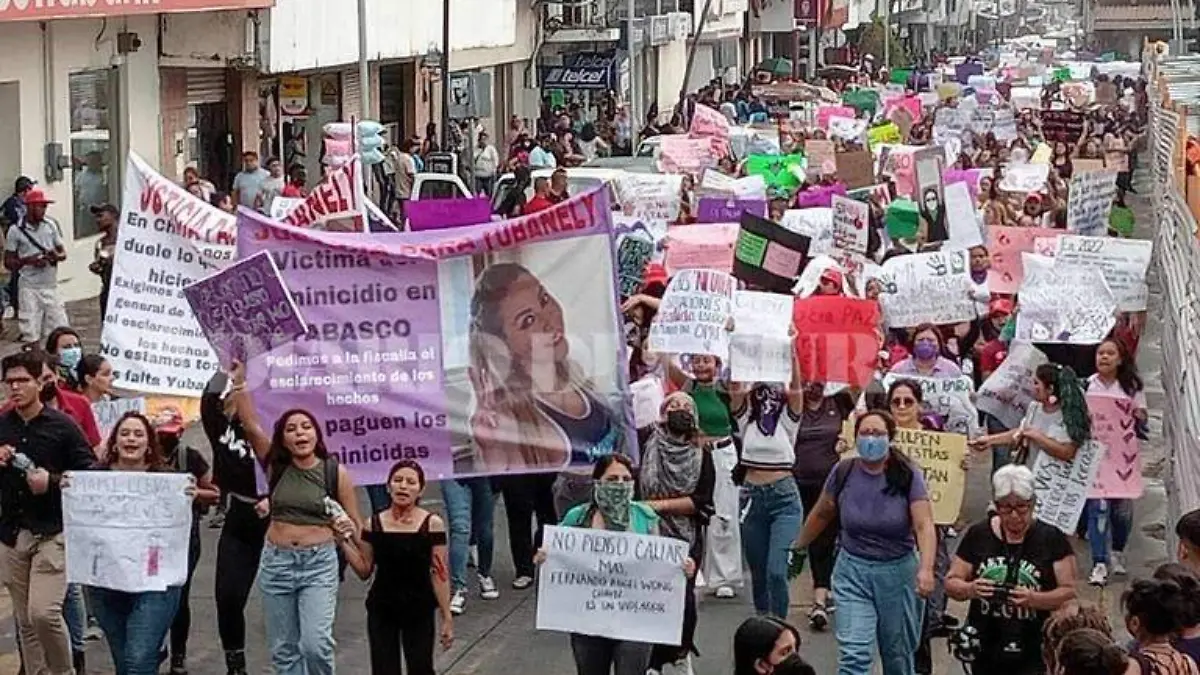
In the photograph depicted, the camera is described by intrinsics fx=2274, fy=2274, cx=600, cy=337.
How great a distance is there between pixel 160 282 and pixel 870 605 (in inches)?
156

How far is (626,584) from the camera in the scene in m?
9.00

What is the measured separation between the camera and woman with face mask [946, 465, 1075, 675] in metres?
8.05

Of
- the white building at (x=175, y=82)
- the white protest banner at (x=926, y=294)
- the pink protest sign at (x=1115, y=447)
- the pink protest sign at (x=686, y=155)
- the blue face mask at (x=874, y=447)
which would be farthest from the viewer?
the pink protest sign at (x=686, y=155)

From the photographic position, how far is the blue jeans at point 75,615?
970 centimetres

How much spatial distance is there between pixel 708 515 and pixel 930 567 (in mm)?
1293

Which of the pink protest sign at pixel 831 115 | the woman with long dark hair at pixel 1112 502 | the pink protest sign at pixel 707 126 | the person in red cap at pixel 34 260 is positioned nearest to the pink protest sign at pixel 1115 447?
the woman with long dark hair at pixel 1112 502

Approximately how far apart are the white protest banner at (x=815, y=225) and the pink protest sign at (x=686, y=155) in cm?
683

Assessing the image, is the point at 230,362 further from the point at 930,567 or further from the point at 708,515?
the point at 930,567

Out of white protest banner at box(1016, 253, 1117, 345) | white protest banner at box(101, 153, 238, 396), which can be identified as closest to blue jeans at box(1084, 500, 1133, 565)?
white protest banner at box(1016, 253, 1117, 345)

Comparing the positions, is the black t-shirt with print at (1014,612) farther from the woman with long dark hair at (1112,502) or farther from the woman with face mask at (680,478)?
the woman with long dark hair at (1112,502)

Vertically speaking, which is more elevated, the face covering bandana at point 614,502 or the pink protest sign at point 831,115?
the pink protest sign at point 831,115

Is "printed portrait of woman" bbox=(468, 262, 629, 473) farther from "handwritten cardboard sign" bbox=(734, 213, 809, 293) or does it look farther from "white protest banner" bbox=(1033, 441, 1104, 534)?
"handwritten cardboard sign" bbox=(734, 213, 809, 293)

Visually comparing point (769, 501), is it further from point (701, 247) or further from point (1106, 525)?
point (701, 247)

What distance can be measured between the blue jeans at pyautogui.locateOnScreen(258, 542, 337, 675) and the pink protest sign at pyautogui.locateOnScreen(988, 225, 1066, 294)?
29.6 ft
